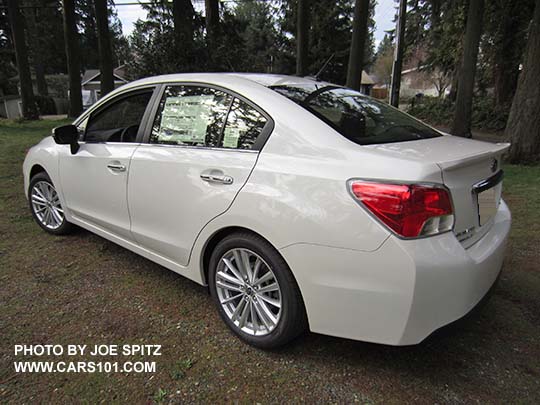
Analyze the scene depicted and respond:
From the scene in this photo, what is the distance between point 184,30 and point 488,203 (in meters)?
9.98

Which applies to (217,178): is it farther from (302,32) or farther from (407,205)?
(302,32)

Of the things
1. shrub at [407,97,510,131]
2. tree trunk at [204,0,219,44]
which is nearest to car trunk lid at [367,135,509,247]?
tree trunk at [204,0,219,44]

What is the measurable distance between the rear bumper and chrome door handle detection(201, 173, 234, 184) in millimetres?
557

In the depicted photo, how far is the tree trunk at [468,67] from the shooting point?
30.5 feet

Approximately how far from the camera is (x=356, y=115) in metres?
2.55

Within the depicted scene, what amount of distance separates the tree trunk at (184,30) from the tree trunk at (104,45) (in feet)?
13.5

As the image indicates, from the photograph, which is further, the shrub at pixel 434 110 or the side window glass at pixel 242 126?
the shrub at pixel 434 110

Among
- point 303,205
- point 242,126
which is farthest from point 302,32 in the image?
point 303,205

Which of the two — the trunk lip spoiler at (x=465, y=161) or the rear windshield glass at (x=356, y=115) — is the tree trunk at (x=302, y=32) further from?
the trunk lip spoiler at (x=465, y=161)

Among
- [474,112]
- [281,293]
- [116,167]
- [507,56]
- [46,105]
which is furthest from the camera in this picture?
[46,105]

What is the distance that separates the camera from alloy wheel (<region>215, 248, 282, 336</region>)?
2.27m

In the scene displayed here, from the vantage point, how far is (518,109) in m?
7.24

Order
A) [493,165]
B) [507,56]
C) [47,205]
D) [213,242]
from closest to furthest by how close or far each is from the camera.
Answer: [493,165]
[213,242]
[47,205]
[507,56]

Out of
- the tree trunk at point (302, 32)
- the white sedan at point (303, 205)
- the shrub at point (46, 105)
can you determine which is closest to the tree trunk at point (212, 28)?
the tree trunk at point (302, 32)
